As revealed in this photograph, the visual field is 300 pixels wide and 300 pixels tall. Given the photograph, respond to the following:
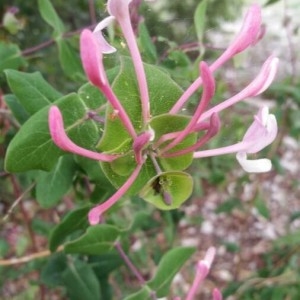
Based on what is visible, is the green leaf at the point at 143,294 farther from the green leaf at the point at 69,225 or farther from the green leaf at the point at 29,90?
the green leaf at the point at 29,90

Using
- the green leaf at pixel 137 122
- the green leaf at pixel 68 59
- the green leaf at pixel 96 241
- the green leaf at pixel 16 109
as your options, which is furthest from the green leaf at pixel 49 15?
the green leaf at pixel 137 122

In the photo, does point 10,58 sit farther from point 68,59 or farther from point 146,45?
point 146,45

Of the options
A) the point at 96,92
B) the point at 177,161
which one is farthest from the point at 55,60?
the point at 177,161

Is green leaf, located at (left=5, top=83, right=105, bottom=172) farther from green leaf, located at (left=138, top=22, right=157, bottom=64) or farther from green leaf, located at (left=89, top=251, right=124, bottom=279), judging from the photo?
green leaf, located at (left=89, top=251, right=124, bottom=279)

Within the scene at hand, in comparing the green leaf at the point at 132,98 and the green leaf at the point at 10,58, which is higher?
the green leaf at the point at 132,98

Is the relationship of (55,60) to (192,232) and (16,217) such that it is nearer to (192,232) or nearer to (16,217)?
(16,217)

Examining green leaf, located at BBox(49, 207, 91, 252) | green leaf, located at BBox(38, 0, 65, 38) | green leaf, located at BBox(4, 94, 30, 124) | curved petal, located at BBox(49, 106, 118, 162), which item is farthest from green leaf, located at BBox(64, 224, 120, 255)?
curved petal, located at BBox(49, 106, 118, 162)

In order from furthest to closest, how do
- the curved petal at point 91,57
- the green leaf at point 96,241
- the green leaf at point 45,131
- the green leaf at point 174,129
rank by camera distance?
1. the green leaf at point 96,241
2. the green leaf at point 45,131
3. the green leaf at point 174,129
4. the curved petal at point 91,57
